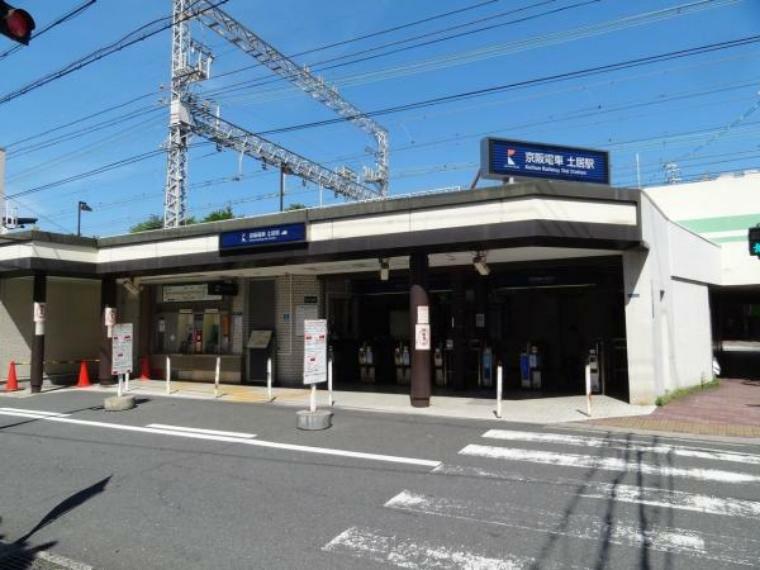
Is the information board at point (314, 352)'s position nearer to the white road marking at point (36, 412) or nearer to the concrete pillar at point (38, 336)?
the white road marking at point (36, 412)

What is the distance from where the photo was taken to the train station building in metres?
12.6

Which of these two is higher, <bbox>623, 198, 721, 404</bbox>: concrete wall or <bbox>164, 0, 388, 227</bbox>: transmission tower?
<bbox>164, 0, 388, 227</bbox>: transmission tower

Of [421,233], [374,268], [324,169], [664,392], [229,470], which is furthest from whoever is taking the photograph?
[324,169]

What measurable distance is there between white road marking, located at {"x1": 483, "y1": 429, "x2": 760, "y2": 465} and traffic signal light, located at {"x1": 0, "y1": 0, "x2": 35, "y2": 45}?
8.55m

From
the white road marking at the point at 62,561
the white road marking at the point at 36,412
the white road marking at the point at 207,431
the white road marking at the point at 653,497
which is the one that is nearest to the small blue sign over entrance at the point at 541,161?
Result: the white road marking at the point at 207,431

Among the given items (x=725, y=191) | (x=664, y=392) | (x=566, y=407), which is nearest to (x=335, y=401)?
(x=566, y=407)

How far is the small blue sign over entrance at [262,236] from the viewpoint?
14.3 metres

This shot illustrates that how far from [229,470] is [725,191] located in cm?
2018

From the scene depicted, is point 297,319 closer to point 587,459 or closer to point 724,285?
point 587,459

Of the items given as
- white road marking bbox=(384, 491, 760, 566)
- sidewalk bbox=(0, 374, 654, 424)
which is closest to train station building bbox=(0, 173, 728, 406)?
sidewalk bbox=(0, 374, 654, 424)

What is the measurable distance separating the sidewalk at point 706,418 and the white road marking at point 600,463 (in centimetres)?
269

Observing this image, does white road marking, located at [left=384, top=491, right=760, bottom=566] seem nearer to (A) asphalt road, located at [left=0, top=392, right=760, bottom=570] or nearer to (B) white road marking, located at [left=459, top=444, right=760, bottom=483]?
(A) asphalt road, located at [left=0, top=392, right=760, bottom=570]

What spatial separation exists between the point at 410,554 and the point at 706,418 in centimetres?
890

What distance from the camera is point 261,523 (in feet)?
19.3
